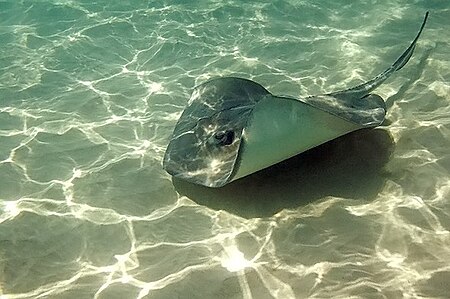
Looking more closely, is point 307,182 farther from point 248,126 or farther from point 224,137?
point 248,126

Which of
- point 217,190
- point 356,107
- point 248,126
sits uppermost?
point 248,126

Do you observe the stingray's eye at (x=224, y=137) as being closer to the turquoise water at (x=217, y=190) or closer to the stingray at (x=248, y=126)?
the stingray at (x=248, y=126)

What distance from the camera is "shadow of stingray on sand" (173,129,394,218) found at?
15.9 feet

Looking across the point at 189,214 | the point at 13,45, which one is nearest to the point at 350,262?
Result: the point at 189,214

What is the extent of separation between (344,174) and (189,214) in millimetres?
1755

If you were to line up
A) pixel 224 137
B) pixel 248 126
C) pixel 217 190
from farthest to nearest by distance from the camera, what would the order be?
pixel 217 190
pixel 224 137
pixel 248 126

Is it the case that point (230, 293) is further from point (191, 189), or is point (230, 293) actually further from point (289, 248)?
point (191, 189)

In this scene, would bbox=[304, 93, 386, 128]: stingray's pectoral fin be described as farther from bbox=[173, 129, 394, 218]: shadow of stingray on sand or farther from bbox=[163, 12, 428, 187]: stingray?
bbox=[173, 129, 394, 218]: shadow of stingray on sand

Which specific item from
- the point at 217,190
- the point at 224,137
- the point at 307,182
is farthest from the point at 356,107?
the point at 217,190

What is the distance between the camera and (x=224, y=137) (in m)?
4.91

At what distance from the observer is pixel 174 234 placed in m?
4.62

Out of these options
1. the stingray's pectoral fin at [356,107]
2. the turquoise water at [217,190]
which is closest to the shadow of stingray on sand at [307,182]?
the turquoise water at [217,190]

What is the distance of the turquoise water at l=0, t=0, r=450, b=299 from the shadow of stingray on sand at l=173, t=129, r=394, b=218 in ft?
0.05

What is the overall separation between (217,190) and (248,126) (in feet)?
3.42
